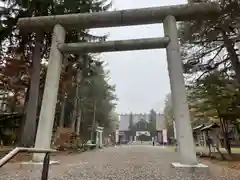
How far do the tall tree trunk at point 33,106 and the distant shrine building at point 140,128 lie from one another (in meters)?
27.2

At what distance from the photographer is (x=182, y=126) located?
4457 mm

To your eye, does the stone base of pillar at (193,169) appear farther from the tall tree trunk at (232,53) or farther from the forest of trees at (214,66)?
the tall tree trunk at (232,53)

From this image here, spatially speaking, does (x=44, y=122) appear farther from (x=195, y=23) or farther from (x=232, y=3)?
(x=232, y=3)

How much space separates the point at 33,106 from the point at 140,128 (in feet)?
95.4

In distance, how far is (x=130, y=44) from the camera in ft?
17.1

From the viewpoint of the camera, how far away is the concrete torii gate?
4.61 m

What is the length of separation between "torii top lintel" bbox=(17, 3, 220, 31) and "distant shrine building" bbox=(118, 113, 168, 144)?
29.6m

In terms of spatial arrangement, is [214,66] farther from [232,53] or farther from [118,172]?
[118,172]

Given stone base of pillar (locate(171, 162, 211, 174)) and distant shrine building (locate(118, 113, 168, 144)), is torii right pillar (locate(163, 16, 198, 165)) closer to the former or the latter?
stone base of pillar (locate(171, 162, 211, 174))

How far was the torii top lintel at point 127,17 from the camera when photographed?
201 inches

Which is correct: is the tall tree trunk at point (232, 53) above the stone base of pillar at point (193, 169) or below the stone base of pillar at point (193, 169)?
above

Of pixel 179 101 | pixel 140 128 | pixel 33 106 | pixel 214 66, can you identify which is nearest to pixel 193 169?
pixel 179 101

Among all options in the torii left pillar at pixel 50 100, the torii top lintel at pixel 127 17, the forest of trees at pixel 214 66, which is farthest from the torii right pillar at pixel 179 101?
the torii left pillar at pixel 50 100

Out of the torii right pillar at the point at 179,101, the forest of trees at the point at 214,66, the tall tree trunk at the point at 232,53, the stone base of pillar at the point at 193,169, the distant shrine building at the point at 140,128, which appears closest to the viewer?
the stone base of pillar at the point at 193,169
